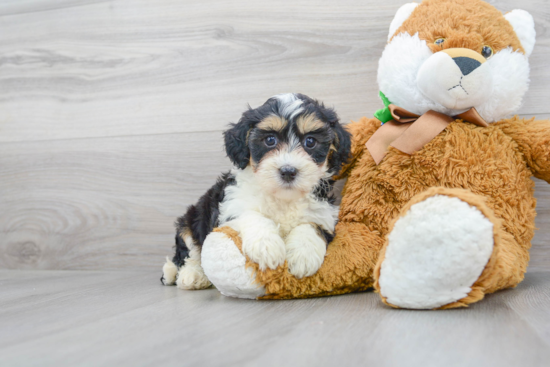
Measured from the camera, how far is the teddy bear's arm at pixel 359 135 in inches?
65.8

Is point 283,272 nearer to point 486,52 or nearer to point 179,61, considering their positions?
point 486,52

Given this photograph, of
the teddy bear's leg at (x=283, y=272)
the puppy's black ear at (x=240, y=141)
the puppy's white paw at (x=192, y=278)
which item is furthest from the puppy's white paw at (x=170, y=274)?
the puppy's black ear at (x=240, y=141)

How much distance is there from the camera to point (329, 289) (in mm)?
1406

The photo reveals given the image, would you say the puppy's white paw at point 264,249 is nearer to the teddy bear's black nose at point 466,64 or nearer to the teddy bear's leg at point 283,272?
→ the teddy bear's leg at point 283,272

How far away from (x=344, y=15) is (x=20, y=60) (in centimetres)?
171

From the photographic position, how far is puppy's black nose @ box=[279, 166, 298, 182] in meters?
1.36

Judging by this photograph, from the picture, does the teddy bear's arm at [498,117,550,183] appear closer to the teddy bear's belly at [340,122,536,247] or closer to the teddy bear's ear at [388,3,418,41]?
the teddy bear's belly at [340,122,536,247]

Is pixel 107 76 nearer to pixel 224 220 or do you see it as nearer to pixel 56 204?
pixel 56 204

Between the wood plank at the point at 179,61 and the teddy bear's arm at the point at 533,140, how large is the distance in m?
0.32

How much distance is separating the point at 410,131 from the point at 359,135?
217mm

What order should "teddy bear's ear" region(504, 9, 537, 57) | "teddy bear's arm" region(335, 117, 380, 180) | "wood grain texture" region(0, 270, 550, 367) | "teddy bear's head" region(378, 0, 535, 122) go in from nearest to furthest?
"wood grain texture" region(0, 270, 550, 367), "teddy bear's head" region(378, 0, 535, 122), "teddy bear's ear" region(504, 9, 537, 57), "teddy bear's arm" region(335, 117, 380, 180)

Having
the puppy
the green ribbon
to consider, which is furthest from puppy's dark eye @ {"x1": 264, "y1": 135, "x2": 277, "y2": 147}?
the green ribbon

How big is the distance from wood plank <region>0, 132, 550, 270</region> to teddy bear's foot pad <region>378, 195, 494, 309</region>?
1.13 m

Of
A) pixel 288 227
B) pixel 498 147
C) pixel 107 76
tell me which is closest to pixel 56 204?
pixel 107 76
